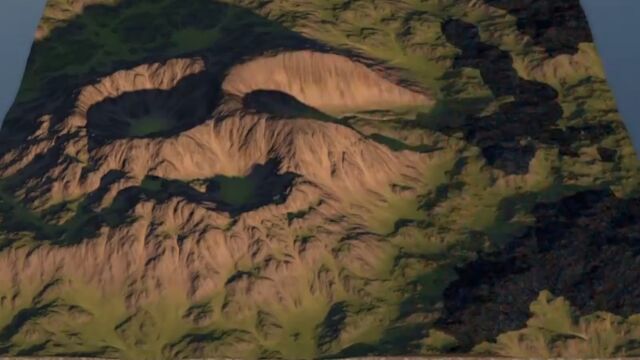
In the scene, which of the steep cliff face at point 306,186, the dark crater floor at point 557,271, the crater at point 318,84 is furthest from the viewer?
the crater at point 318,84

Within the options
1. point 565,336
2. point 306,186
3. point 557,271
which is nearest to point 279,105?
point 306,186

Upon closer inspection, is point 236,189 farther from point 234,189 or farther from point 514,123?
point 514,123

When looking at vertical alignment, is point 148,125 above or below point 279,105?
below

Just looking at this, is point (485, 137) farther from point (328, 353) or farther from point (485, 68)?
point (328, 353)

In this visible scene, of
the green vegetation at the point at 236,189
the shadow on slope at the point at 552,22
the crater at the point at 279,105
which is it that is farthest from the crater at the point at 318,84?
the shadow on slope at the point at 552,22

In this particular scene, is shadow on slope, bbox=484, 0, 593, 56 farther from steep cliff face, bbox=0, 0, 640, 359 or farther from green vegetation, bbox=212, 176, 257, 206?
green vegetation, bbox=212, 176, 257, 206

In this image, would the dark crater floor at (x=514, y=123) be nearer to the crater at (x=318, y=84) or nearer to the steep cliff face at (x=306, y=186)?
the steep cliff face at (x=306, y=186)

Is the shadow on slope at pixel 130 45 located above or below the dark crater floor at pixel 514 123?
below
